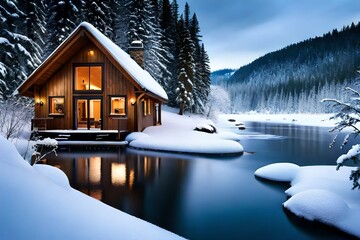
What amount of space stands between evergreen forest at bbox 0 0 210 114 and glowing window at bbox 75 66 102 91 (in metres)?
3.75

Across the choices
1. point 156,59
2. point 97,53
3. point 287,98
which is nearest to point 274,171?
point 97,53

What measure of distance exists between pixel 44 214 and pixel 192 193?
19.0 feet

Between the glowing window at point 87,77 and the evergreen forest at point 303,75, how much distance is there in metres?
68.2

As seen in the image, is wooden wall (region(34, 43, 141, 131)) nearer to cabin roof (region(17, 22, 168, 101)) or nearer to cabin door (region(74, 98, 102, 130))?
cabin roof (region(17, 22, 168, 101))

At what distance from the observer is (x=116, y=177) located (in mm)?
8859

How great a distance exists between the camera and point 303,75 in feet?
435

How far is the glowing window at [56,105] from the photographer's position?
18484 mm

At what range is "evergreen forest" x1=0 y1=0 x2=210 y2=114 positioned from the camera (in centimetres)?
1833

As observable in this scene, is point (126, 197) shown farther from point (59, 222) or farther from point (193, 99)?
point (193, 99)

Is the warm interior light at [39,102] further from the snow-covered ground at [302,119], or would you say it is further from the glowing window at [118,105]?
the snow-covered ground at [302,119]

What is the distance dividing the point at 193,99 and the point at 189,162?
923 inches

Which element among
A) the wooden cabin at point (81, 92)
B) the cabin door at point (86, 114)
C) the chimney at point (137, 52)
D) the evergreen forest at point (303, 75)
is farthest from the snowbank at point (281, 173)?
the evergreen forest at point (303, 75)

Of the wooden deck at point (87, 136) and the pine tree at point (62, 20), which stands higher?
the pine tree at point (62, 20)

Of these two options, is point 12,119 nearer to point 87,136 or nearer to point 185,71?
point 87,136
